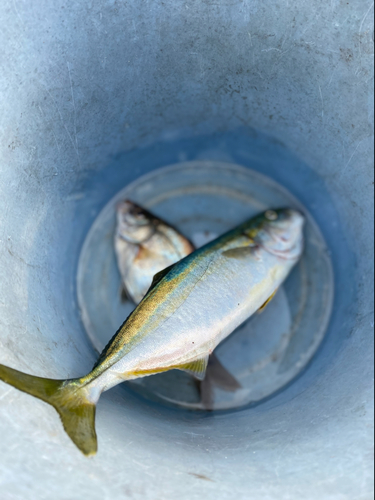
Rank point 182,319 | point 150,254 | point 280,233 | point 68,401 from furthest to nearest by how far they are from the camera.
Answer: point 150,254, point 280,233, point 182,319, point 68,401

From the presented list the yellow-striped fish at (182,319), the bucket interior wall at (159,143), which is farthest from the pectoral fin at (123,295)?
the yellow-striped fish at (182,319)

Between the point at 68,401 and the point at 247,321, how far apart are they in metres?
1.03

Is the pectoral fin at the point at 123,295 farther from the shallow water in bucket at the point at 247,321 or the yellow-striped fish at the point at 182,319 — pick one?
the yellow-striped fish at the point at 182,319

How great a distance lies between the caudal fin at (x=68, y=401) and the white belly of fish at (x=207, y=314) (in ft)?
0.46

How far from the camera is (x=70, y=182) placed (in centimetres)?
174

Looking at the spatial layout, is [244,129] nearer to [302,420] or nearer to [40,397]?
[302,420]

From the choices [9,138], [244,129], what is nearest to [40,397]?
[9,138]

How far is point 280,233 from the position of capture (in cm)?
181

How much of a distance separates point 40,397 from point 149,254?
2.97 feet

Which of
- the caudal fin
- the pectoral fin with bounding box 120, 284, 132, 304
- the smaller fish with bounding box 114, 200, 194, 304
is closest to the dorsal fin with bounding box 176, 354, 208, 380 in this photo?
the caudal fin

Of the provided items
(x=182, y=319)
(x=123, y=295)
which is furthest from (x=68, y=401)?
(x=123, y=295)

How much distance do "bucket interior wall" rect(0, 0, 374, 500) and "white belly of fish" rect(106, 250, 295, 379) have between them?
22 cm

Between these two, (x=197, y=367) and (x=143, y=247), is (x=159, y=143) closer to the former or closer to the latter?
(x=143, y=247)

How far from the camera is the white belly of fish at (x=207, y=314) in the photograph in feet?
4.38
